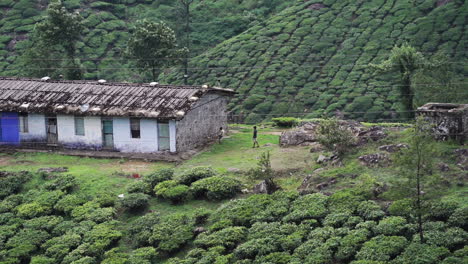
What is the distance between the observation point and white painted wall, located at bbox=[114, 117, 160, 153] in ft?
124

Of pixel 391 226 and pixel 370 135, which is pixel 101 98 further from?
pixel 391 226

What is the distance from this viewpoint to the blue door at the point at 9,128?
134ft

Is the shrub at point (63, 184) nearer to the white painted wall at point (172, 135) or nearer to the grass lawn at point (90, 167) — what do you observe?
the grass lawn at point (90, 167)

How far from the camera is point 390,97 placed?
170 feet

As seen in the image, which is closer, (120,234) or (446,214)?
(446,214)

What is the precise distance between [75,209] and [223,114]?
1461cm

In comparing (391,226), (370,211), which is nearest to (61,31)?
(370,211)

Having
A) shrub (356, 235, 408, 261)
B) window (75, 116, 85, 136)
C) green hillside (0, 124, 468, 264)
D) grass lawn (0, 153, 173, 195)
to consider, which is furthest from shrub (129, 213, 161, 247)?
window (75, 116, 85, 136)

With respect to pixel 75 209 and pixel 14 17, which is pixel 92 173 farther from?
pixel 14 17

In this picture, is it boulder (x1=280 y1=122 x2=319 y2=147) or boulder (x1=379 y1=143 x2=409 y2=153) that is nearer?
boulder (x1=379 y1=143 x2=409 y2=153)

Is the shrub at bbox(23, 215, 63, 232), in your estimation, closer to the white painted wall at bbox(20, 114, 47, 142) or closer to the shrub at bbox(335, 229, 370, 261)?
the white painted wall at bbox(20, 114, 47, 142)

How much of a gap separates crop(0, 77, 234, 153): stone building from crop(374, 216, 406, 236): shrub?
14.9 metres

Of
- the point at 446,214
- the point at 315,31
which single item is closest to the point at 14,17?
the point at 315,31

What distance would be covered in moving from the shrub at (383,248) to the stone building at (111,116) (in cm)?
1557
